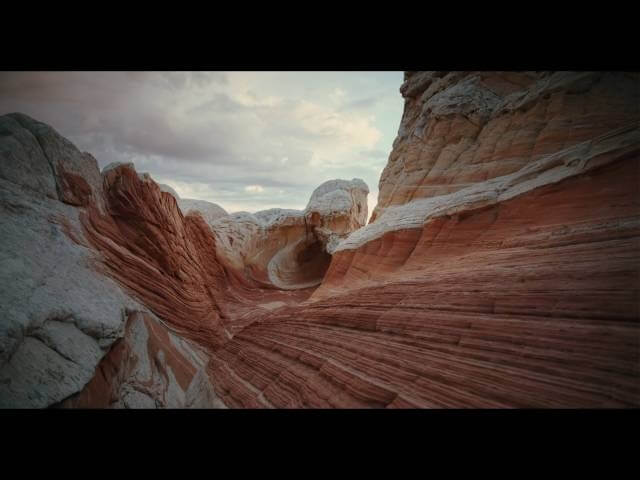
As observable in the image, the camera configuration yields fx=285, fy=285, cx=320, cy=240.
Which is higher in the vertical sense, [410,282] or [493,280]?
[493,280]

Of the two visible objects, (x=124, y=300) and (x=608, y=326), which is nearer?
(x=608, y=326)

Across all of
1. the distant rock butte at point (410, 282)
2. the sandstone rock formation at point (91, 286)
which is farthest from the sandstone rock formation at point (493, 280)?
the sandstone rock formation at point (91, 286)

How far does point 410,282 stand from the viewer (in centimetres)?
319

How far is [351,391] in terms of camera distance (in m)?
2.41

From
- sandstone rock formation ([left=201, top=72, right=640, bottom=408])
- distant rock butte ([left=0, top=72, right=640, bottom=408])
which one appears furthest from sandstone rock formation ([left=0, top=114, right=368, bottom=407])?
sandstone rock formation ([left=201, top=72, right=640, bottom=408])

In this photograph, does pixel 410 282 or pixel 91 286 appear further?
pixel 410 282

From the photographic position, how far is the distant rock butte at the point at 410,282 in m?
1.82

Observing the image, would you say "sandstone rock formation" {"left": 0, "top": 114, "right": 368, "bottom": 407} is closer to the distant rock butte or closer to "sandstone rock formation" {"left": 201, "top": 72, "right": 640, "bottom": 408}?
the distant rock butte

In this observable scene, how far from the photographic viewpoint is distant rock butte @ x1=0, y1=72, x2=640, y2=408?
5.98 feet

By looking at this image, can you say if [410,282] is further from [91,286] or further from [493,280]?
[91,286]

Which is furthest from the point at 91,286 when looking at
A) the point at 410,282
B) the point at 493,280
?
the point at 493,280
